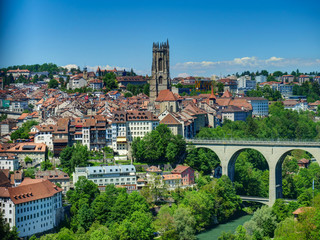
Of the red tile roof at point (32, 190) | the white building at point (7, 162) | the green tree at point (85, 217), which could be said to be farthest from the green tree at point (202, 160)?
the white building at point (7, 162)

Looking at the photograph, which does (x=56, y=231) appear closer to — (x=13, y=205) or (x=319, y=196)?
(x=13, y=205)

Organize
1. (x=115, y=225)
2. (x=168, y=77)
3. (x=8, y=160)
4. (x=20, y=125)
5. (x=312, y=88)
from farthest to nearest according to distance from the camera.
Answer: (x=312, y=88)
(x=168, y=77)
(x=20, y=125)
(x=8, y=160)
(x=115, y=225)

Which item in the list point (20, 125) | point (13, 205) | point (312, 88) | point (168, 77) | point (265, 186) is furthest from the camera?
point (312, 88)

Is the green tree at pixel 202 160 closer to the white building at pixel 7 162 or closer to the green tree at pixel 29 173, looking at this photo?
the green tree at pixel 29 173

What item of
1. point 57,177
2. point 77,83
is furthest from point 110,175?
point 77,83

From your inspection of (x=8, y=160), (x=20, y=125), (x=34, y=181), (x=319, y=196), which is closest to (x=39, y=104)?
(x=20, y=125)

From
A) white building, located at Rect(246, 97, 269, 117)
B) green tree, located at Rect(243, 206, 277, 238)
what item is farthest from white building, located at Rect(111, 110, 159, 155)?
white building, located at Rect(246, 97, 269, 117)
